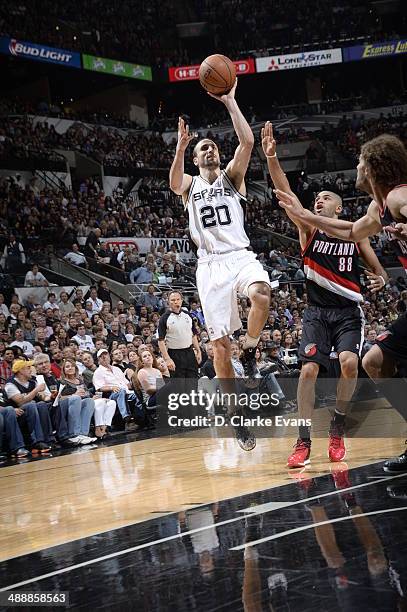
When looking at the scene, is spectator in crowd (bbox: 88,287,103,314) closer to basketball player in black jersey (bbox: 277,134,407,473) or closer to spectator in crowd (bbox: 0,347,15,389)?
spectator in crowd (bbox: 0,347,15,389)

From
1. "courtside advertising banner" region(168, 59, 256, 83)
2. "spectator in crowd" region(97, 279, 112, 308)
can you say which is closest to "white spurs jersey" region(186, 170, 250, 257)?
"spectator in crowd" region(97, 279, 112, 308)

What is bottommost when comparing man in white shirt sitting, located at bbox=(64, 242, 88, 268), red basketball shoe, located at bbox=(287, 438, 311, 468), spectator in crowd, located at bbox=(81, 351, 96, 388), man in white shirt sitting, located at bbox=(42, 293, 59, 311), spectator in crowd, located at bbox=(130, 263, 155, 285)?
red basketball shoe, located at bbox=(287, 438, 311, 468)

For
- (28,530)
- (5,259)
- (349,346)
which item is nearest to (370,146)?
(349,346)

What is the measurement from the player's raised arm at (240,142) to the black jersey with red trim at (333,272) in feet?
→ 2.73

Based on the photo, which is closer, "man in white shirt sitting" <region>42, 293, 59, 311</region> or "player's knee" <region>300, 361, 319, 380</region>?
"player's knee" <region>300, 361, 319, 380</region>

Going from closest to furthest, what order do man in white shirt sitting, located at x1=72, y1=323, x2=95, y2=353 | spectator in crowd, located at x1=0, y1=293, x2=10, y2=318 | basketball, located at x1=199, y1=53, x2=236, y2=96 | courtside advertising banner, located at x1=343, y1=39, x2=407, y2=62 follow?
basketball, located at x1=199, y1=53, x2=236, y2=96 < man in white shirt sitting, located at x1=72, y1=323, x2=95, y2=353 < spectator in crowd, located at x1=0, y1=293, x2=10, y2=318 < courtside advertising banner, located at x1=343, y1=39, x2=407, y2=62

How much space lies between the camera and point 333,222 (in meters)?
4.59

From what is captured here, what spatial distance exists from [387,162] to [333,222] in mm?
487

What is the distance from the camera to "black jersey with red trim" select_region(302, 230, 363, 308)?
6164mm

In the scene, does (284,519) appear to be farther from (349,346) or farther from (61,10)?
(61,10)

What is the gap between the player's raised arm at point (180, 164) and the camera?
6027mm

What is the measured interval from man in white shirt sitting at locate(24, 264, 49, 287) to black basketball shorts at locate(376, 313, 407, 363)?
11080 millimetres

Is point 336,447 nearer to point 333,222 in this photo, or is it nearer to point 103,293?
point 333,222

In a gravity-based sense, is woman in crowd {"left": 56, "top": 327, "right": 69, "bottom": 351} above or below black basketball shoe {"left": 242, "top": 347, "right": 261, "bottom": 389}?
above
